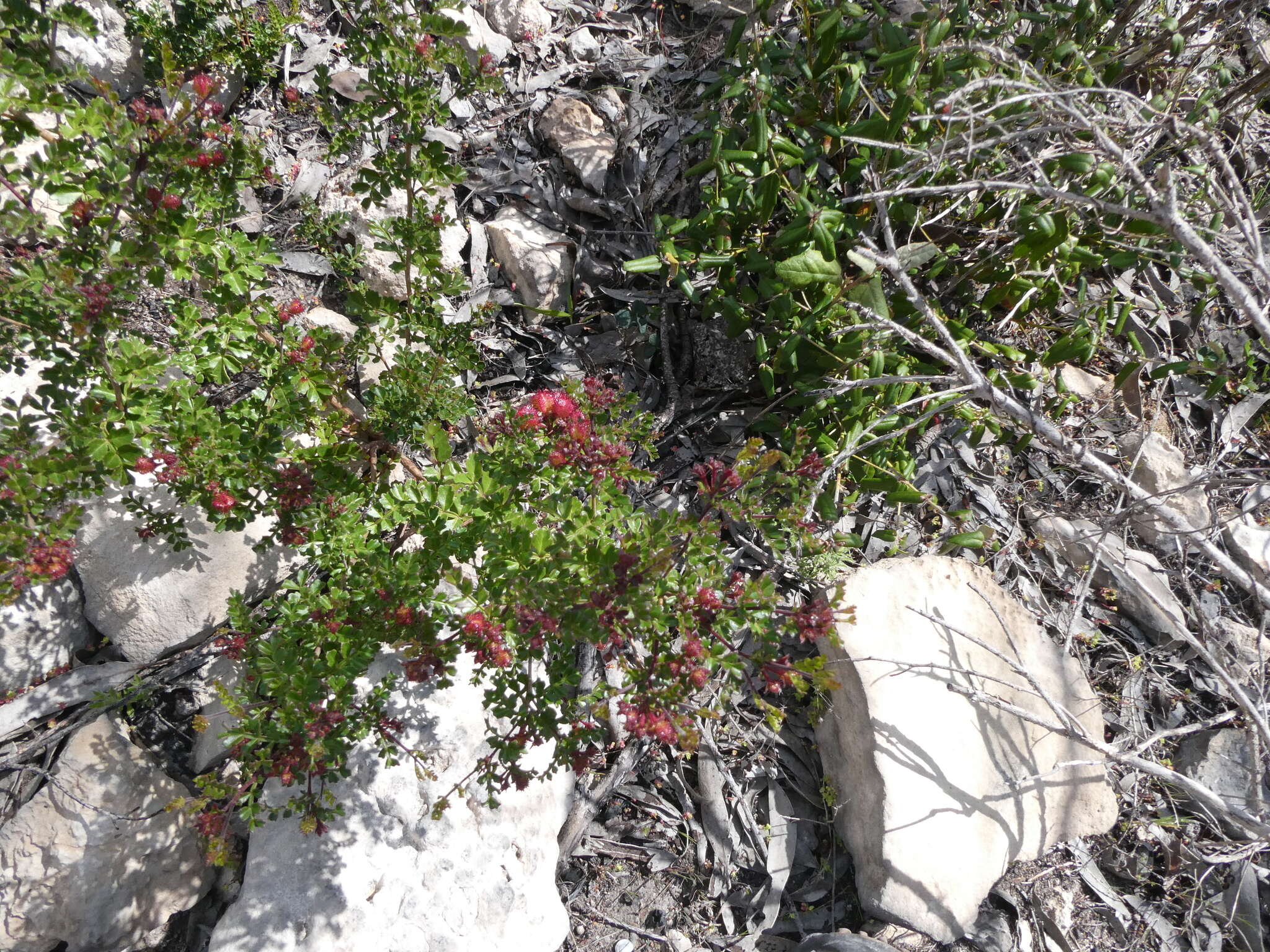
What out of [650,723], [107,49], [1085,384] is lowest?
[650,723]

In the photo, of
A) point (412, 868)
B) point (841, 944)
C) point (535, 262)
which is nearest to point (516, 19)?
point (535, 262)

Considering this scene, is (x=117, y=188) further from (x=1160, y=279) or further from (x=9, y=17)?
(x=1160, y=279)

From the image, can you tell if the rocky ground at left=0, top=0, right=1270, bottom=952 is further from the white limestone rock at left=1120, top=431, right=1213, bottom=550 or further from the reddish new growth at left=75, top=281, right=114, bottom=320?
the reddish new growth at left=75, top=281, right=114, bottom=320

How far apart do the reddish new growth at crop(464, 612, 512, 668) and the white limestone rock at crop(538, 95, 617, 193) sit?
9.28ft

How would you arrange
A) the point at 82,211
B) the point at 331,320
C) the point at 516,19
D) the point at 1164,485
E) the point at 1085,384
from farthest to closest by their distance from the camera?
the point at 516,19
the point at 1085,384
the point at 1164,485
the point at 331,320
the point at 82,211

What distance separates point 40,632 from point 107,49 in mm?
2821

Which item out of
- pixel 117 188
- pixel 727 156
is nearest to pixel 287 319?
pixel 117 188

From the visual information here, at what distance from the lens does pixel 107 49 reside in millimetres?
3779

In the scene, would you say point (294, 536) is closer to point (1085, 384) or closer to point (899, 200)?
point (899, 200)

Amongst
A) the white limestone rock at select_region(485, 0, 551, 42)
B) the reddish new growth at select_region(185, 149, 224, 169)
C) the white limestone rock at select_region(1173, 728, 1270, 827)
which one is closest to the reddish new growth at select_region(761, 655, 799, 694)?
the reddish new growth at select_region(185, 149, 224, 169)

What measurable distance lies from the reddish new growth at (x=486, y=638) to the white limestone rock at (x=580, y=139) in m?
2.83

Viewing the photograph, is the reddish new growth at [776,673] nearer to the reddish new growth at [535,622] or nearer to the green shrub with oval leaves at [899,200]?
the reddish new growth at [535,622]

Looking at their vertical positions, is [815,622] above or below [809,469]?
below

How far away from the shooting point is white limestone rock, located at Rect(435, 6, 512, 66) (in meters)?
4.24
